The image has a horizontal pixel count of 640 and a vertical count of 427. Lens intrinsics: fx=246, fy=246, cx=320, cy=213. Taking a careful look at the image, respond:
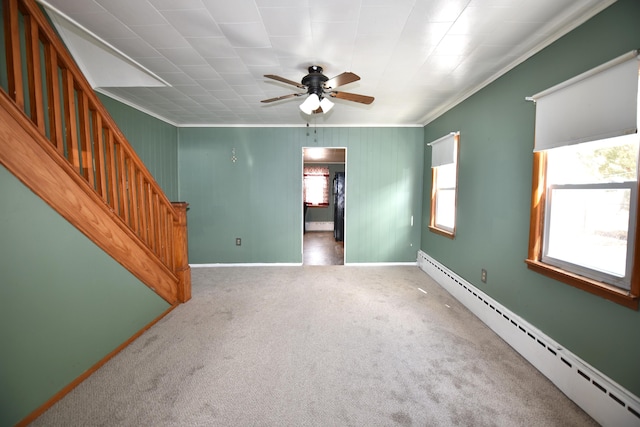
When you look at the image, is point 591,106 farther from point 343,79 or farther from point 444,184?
point 444,184

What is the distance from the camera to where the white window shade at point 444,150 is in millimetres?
3193

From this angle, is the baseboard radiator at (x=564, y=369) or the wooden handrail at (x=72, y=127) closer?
the baseboard radiator at (x=564, y=369)

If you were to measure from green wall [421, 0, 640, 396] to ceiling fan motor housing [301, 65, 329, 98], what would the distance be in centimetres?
170

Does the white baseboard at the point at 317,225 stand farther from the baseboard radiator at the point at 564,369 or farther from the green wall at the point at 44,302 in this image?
the green wall at the point at 44,302

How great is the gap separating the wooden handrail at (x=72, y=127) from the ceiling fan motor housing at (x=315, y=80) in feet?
5.42

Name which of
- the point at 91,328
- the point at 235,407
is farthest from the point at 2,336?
the point at 235,407

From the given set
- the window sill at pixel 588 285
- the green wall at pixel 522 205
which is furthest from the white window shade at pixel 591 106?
the window sill at pixel 588 285

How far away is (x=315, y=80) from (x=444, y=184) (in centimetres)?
253

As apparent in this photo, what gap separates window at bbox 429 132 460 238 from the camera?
3.22m

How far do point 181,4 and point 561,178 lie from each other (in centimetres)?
287

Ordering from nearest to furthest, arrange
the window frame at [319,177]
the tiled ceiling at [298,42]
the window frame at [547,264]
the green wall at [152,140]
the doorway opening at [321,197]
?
the window frame at [547,264]
the tiled ceiling at [298,42]
the green wall at [152,140]
the doorway opening at [321,197]
the window frame at [319,177]

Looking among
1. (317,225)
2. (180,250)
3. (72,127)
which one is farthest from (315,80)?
(317,225)

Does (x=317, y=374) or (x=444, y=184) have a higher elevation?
(x=444, y=184)

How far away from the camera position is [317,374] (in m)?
1.75
